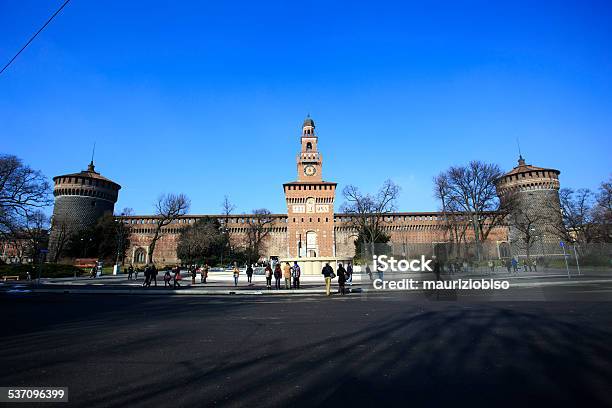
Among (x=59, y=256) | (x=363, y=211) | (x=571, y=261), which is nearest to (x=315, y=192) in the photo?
(x=363, y=211)

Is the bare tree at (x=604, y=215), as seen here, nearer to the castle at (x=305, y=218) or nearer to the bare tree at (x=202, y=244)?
the castle at (x=305, y=218)

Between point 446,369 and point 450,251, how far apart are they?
16.0m

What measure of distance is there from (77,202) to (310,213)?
4410 centimetres

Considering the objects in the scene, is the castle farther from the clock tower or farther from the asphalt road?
the asphalt road

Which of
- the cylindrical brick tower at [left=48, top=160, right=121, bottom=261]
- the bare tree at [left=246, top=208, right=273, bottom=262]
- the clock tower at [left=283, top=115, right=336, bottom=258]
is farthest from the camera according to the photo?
the bare tree at [left=246, top=208, right=273, bottom=262]

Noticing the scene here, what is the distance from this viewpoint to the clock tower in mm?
53844

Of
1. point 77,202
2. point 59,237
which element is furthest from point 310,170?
point 59,237

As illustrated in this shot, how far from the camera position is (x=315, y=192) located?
5594 centimetres

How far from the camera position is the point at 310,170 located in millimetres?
57281

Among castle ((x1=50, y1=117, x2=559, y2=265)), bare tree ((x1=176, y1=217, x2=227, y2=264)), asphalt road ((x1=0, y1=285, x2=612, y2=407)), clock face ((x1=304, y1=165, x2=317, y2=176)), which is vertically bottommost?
asphalt road ((x1=0, y1=285, x2=612, y2=407))

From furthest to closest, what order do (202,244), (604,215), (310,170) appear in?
(310,170) < (202,244) < (604,215)

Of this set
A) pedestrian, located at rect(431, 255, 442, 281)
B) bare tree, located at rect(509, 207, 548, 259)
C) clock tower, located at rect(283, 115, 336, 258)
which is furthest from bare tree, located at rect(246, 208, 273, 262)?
pedestrian, located at rect(431, 255, 442, 281)

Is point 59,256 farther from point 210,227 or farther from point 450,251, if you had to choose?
point 450,251

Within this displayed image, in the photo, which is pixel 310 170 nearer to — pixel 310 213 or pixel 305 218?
pixel 310 213
